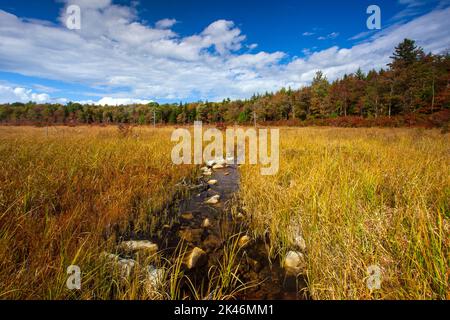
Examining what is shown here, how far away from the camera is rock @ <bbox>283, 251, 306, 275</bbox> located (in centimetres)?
199

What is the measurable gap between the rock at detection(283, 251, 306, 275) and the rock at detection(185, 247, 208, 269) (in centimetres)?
85

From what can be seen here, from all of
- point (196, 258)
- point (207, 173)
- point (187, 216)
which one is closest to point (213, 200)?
point (187, 216)

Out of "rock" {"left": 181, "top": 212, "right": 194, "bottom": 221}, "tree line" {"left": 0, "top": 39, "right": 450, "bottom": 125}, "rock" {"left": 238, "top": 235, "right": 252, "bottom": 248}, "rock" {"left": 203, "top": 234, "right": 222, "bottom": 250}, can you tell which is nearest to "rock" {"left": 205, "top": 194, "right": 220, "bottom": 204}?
"rock" {"left": 181, "top": 212, "right": 194, "bottom": 221}

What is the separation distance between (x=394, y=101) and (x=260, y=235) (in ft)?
132

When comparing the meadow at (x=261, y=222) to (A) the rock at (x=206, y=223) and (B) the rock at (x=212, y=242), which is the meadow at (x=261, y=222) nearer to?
(B) the rock at (x=212, y=242)

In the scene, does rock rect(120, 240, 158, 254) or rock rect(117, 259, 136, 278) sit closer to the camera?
rock rect(117, 259, 136, 278)

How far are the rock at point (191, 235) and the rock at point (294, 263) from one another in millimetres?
1080

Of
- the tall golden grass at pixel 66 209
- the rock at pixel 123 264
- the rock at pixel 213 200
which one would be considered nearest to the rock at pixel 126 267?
the rock at pixel 123 264

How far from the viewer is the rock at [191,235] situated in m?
2.54

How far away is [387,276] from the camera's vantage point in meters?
1.49

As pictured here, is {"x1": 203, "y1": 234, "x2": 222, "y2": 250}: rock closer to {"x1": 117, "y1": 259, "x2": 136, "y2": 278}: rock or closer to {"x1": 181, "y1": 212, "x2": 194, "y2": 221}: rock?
{"x1": 181, "y1": 212, "x2": 194, "y2": 221}: rock
